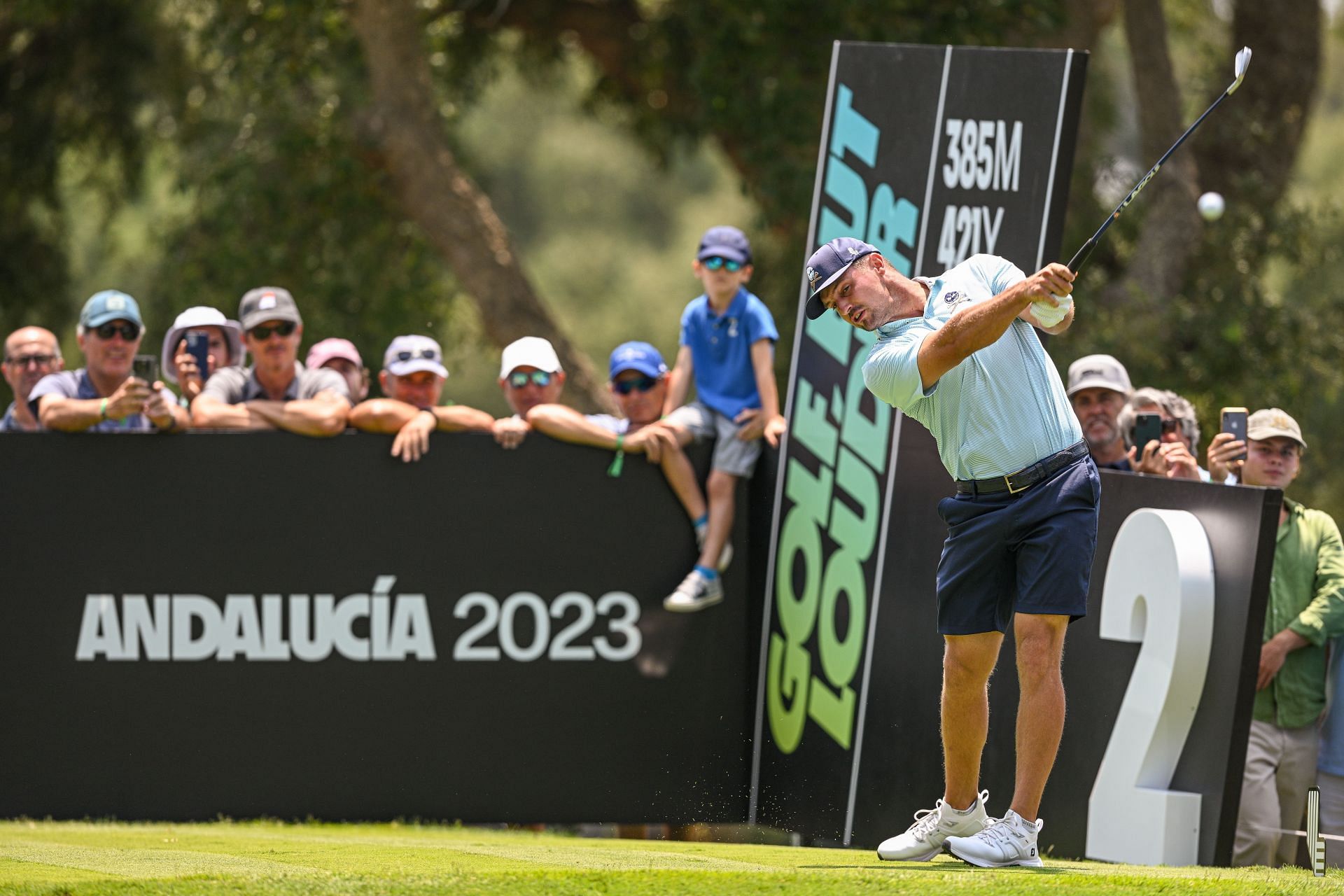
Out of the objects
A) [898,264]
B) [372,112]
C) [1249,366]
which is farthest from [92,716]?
[1249,366]

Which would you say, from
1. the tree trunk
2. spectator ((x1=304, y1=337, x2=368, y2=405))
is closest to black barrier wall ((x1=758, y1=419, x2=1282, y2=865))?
spectator ((x1=304, y1=337, x2=368, y2=405))

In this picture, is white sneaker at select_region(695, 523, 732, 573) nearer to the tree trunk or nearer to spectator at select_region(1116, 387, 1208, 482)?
spectator at select_region(1116, 387, 1208, 482)

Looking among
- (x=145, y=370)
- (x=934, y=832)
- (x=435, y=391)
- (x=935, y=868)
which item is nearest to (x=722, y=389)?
(x=435, y=391)

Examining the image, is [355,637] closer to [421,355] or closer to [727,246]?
[421,355]

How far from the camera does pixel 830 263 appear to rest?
15.6 feet

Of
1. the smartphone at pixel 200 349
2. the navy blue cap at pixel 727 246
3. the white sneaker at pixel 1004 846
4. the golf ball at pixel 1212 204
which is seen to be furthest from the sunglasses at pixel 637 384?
the white sneaker at pixel 1004 846

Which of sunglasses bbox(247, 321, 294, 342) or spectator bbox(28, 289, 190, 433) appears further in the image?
sunglasses bbox(247, 321, 294, 342)

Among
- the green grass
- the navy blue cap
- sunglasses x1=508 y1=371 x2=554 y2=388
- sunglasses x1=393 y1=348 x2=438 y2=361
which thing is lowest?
the green grass

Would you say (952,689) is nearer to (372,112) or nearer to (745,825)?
(745,825)

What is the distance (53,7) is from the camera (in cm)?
1241

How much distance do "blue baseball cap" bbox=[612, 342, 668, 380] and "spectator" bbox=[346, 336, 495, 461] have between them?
0.60m

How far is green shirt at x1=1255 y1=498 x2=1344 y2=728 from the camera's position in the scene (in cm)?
634

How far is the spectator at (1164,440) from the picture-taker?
6457mm

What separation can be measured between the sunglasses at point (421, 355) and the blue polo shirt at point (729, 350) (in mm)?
1108
